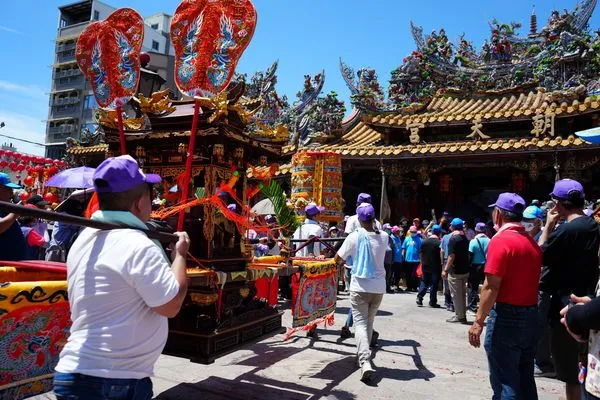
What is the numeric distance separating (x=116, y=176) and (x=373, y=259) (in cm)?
364

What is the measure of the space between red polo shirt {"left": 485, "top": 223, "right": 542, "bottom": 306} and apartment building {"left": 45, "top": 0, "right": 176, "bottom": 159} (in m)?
42.1

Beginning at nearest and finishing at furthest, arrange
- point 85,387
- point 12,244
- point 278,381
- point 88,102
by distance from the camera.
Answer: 1. point 85,387
2. point 12,244
3. point 278,381
4. point 88,102

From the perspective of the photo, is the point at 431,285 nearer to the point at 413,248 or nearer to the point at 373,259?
the point at 413,248

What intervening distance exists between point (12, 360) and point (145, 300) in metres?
1.28

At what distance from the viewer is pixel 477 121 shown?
1260 centimetres

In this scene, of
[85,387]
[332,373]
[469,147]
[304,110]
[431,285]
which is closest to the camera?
[85,387]

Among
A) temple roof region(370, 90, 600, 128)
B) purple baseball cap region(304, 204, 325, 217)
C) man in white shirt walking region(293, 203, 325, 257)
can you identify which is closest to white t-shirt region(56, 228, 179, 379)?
man in white shirt walking region(293, 203, 325, 257)

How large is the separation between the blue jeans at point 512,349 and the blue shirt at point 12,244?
12.6 ft

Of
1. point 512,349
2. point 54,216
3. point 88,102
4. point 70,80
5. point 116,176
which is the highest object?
point 70,80

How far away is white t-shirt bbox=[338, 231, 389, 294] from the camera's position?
498cm

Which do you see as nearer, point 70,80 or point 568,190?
point 568,190

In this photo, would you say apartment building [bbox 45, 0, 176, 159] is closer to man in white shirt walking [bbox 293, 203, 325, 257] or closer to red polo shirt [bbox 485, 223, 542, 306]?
man in white shirt walking [bbox 293, 203, 325, 257]

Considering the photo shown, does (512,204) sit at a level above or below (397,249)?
above

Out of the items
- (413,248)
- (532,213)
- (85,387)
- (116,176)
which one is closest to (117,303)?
(85,387)
